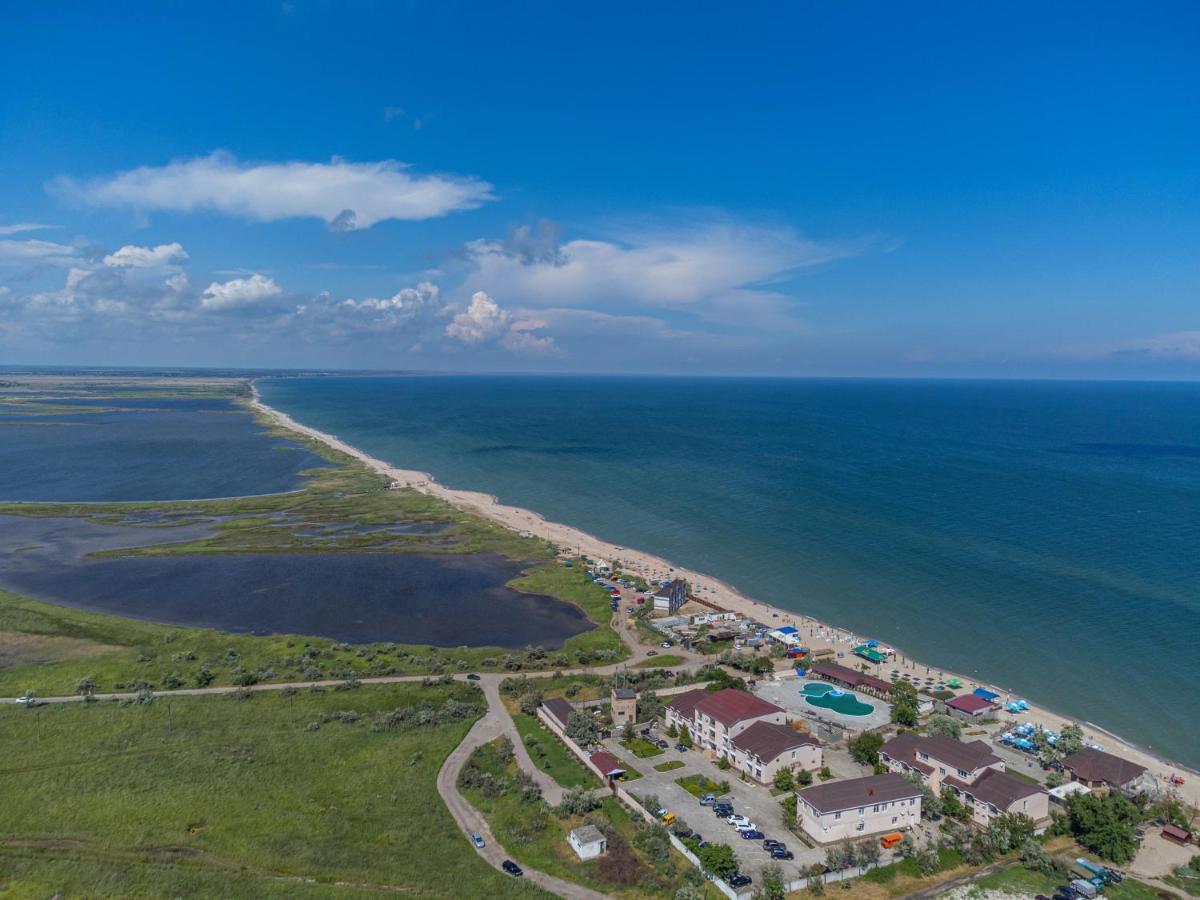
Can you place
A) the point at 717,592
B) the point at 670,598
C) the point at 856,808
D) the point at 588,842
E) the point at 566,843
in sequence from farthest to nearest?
the point at 717,592, the point at 670,598, the point at 856,808, the point at 566,843, the point at 588,842

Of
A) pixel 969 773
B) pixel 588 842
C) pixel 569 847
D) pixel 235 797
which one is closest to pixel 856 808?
pixel 969 773

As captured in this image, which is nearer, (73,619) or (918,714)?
(918,714)

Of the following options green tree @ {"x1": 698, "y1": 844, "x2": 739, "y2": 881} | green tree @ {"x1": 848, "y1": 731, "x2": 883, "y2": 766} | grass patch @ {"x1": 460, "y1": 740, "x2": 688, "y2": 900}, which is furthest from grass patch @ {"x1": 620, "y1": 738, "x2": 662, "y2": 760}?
green tree @ {"x1": 848, "y1": 731, "x2": 883, "y2": 766}

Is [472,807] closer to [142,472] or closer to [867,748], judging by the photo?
[867,748]

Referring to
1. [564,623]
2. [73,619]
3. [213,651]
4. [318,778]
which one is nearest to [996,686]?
[564,623]

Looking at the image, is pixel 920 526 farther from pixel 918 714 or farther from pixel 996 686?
pixel 918 714
